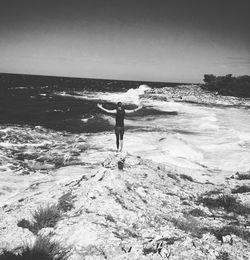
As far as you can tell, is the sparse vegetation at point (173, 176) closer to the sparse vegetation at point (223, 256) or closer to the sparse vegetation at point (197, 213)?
the sparse vegetation at point (197, 213)

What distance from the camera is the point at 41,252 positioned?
402 cm

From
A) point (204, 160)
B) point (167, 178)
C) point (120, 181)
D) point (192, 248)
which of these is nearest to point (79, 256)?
point (192, 248)

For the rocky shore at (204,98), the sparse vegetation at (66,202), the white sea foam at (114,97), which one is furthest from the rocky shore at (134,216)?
the white sea foam at (114,97)

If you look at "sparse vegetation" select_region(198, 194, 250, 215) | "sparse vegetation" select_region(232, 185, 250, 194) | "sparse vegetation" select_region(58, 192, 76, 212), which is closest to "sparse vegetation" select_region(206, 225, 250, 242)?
"sparse vegetation" select_region(198, 194, 250, 215)

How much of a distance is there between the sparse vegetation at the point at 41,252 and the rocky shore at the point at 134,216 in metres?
0.10

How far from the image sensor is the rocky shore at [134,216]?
4.41 metres

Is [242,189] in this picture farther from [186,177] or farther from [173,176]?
[173,176]

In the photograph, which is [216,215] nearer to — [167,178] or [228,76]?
[167,178]

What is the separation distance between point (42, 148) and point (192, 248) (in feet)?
49.8

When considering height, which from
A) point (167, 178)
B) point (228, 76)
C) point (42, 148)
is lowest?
point (42, 148)

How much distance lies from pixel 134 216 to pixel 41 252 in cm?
220

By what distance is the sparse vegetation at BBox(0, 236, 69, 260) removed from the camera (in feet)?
12.9

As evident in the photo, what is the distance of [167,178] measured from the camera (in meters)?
8.89

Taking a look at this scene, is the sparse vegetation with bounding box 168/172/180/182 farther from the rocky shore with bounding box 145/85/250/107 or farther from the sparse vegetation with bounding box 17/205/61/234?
the rocky shore with bounding box 145/85/250/107
